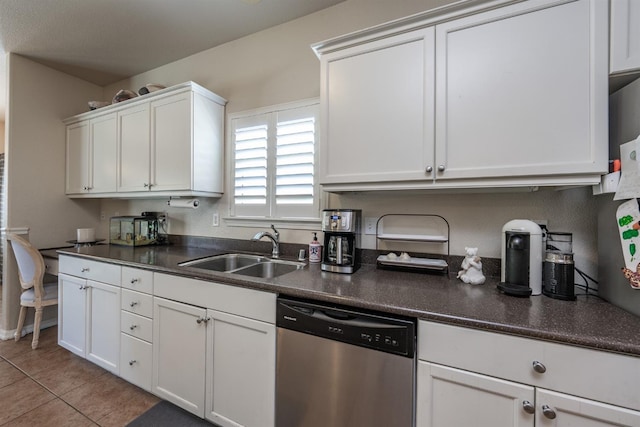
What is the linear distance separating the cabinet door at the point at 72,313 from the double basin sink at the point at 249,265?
1000 mm

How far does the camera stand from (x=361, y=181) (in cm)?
146

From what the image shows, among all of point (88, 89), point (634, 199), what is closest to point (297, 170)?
point (634, 199)

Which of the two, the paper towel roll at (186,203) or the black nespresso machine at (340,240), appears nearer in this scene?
the black nespresso machine at (340,240)

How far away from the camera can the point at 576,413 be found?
81 centimetres

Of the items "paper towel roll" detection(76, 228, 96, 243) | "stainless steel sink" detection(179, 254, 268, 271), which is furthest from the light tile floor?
"paper towel roll" detection(76, 228, 96, 243)

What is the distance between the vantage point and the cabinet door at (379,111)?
132cm

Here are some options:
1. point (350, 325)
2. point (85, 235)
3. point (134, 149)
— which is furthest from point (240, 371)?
point (85, 235)

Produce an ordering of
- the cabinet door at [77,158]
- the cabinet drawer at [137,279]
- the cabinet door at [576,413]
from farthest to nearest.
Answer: the cabinet door at [77,158] < the cabinet drawer at [137,279] < the cabinet door at [576,413]

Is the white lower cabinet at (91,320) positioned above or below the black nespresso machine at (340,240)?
below

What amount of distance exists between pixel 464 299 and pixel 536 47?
111 cm

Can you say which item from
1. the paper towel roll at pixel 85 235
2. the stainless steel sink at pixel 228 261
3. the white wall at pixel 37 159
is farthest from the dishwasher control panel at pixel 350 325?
the white wall at pixel 37 159

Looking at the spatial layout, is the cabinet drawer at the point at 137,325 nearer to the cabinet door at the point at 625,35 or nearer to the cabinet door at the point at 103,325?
the cabinet door at the point at 103,325

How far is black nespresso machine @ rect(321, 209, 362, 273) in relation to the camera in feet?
5.03

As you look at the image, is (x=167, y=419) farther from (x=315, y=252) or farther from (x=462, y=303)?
(x=462, y=303)
